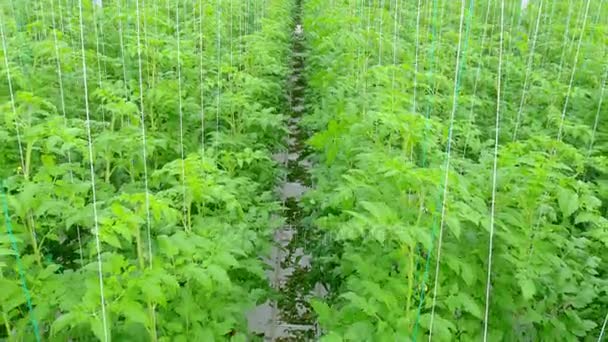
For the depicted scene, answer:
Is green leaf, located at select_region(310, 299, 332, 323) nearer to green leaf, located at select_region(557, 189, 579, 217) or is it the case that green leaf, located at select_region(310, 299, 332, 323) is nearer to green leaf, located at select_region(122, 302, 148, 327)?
green leaf, located at select_region(122, 302, 148, 327)

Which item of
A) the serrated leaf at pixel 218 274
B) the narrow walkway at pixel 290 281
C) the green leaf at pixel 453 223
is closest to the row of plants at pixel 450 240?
the green leaf at pixel 453 223

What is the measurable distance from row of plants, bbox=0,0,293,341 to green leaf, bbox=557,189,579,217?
133cm

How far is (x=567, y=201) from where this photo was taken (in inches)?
98.2

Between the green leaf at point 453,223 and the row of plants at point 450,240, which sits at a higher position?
the green leaf at point 453,223

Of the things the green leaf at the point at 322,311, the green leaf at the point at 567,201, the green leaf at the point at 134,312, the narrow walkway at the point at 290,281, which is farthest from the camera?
the narrow walkway at the point at 290,281

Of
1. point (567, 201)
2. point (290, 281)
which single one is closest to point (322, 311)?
point (567, 201)

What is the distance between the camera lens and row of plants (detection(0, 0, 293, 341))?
2133mm

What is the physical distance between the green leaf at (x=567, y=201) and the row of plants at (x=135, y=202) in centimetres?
133

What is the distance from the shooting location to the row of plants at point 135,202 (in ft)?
7.00

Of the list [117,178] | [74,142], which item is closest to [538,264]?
[74,142]

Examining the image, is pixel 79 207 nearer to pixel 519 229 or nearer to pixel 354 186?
pixel 354 186

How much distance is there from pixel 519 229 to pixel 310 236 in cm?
169

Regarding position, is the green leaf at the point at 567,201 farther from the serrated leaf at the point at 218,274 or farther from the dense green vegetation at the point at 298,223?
the serrated leaf at the point at 218,274

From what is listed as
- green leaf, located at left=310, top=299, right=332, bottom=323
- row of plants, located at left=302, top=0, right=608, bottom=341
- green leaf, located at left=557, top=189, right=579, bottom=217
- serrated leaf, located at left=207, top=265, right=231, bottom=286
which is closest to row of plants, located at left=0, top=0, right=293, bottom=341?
serrated leaf, located at left=207, top=265, right=231, bottom=286
